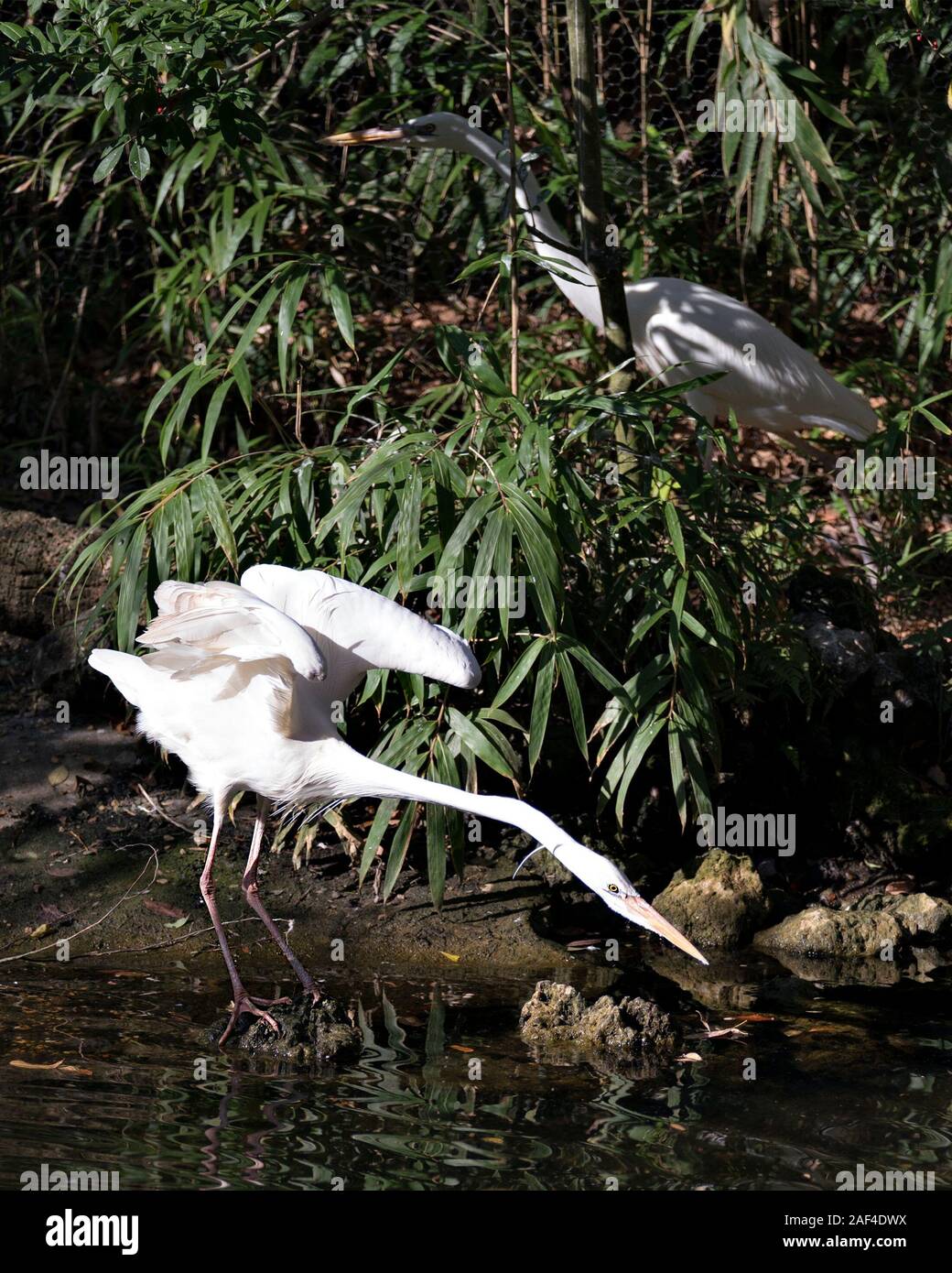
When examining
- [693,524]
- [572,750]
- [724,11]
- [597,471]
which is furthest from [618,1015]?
[724,11]

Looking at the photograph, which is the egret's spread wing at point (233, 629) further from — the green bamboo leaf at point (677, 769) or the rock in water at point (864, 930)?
the rock in water at point (864, 930)

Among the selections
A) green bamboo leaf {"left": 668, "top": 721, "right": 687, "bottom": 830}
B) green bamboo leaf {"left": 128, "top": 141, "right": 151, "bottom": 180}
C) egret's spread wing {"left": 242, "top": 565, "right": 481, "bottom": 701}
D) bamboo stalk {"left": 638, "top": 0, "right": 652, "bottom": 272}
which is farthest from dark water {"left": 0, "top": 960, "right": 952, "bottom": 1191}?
bamboo stalk {"left": 638, "top": 0, "right": 652, "bottom": 272}

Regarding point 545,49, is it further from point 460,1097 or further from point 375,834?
point 460,1097

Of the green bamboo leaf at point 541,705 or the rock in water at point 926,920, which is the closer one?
the green bamboo leaf at point 541,705

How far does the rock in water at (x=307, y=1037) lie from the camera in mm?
3734

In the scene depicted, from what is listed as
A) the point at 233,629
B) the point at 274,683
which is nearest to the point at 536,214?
the point at 274,683

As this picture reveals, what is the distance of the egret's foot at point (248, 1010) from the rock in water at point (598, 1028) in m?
0.70

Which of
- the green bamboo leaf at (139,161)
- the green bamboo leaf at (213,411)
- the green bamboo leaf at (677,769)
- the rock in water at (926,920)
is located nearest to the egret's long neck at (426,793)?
the green bamboo leaf at (677,769)

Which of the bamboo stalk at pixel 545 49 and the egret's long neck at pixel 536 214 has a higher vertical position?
the bamboo stalk at pixel 545 49

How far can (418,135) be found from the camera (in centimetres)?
629

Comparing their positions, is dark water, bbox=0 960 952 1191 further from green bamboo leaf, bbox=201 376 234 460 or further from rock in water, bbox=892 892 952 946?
green bamboo leaf, bbox=201 376 234 460

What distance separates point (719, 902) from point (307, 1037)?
156 cm

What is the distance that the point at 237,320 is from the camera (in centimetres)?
761

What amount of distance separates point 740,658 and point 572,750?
0.69 meters
